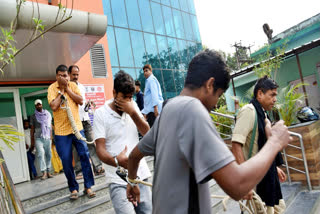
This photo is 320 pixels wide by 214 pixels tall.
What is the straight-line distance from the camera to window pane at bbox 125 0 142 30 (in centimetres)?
1296

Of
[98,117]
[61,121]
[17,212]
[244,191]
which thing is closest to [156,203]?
[244,191]

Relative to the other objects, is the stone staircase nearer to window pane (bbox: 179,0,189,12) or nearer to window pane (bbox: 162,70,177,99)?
window pane (bbox: 162,70,177,99)

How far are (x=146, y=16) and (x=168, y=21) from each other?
181 centimetres

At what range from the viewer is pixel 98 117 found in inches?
90.4

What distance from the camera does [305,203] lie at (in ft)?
12.8

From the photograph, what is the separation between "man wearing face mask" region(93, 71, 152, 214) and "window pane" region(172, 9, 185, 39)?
14.0m

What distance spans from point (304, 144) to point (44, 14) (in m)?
5.23

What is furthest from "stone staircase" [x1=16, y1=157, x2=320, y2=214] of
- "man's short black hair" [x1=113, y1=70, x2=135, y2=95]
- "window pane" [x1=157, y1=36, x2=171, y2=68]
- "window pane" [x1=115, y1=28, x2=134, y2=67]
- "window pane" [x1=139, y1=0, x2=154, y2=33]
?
"window pane" [x1=139, y1=0, x2=154, y2=33]

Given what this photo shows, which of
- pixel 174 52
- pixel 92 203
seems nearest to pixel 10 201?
pixel 92 203

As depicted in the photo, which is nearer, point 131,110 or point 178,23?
point 131,110

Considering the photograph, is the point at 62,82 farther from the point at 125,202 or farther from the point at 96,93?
the point at 96,93

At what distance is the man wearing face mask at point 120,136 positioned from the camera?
2.12 metres

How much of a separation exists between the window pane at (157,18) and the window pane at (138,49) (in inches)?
62.0

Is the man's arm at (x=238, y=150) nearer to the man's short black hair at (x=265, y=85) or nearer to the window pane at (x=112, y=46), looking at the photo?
the man's short black hair at (x=265, y=85)
